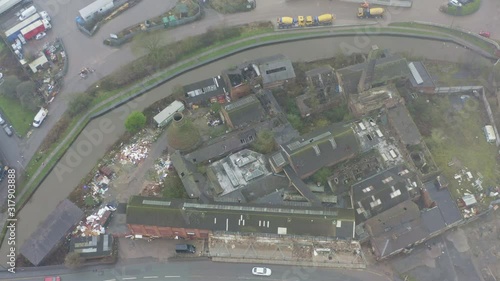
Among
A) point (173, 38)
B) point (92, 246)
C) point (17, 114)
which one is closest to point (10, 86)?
point (17, 114)

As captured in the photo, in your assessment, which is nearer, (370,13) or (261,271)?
(261,271)

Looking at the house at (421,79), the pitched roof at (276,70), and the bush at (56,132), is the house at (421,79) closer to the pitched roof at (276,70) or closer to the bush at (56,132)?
the pitched roof at (276,70)

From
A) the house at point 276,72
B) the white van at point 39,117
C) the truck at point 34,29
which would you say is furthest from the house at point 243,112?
the truck at point 34,29

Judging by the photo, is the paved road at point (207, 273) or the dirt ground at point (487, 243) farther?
the dirt ground at point (487, 243)

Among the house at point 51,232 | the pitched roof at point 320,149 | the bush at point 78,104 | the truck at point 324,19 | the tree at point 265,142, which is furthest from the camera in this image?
the truck at point 324,19

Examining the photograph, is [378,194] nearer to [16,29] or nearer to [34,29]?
[34,29]

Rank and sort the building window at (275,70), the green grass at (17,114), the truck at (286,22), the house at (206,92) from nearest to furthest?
the building window at (275,70)
the house at (206,92)
the green grass at (17,114)
the truck at (286,22)
